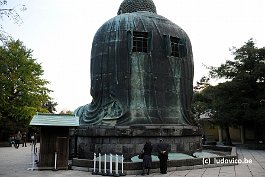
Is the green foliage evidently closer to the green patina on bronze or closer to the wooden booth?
the green patina on bronze

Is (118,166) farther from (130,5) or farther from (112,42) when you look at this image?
(130,5)

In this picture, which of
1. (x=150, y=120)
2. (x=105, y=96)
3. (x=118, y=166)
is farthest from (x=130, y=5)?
(x=118, y=166)

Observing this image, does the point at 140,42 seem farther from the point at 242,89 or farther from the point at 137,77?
the point at 242,89

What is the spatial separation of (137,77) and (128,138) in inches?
136

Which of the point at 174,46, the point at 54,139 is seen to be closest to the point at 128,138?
the point at 54,139

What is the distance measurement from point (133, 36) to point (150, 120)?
4.51 meters

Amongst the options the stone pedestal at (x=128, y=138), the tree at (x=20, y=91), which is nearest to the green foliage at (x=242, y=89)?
the stone pedestal at (x=128, y=138)

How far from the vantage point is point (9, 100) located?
2941cm

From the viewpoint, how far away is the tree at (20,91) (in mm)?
28703

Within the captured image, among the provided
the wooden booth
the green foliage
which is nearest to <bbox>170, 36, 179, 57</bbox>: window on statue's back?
the wooden booth

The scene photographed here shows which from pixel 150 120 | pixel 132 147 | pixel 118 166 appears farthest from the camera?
pixel 150 120

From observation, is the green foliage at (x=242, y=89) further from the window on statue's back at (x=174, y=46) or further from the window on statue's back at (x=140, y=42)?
the window on statue's back at (x=140, y=42)

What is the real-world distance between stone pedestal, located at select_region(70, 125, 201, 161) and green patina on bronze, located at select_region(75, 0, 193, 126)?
92cm

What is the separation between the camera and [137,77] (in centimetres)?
1495
